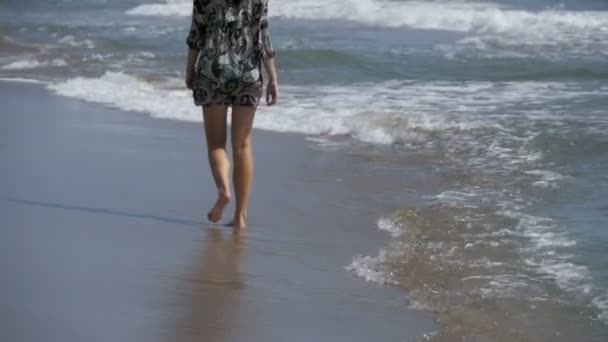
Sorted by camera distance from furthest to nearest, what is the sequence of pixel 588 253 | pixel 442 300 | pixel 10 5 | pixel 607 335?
pixel 10 5
pixel 588 253
pixel 442 300
pixel 607 335

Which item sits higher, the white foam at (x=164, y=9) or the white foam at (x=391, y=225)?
the white foam at (x=391, y=225)

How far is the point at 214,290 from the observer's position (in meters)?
4.99

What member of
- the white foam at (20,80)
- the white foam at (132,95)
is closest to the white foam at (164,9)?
the white foam at (20,80)

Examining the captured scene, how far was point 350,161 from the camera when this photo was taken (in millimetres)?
8734

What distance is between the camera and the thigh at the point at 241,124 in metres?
6.03

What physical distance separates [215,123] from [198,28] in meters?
0.51

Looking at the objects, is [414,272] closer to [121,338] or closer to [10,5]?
[121,338]

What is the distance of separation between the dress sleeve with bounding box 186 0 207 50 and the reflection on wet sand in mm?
987

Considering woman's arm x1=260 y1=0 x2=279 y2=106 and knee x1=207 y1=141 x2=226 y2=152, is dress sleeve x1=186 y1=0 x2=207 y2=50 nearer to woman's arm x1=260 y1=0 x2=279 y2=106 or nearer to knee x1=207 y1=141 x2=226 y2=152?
woman's arm x1=260 y1=0 x2=279 y2=106

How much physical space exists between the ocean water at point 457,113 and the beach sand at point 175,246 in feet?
0.94

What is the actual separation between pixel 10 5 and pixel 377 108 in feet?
69.6

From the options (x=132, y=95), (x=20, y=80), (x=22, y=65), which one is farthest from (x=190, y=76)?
(x=22, y=65)

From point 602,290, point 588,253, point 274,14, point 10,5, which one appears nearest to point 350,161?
point 588,253

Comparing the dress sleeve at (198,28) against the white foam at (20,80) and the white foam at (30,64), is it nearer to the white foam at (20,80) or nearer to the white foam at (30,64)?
the white foam at (20,80)
